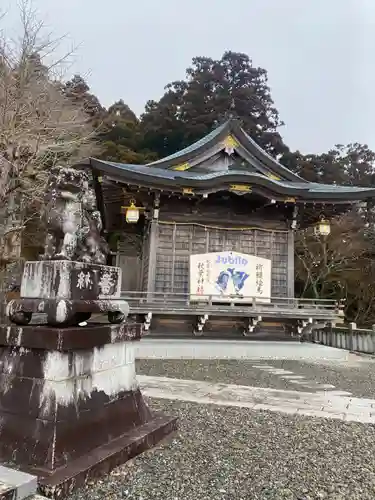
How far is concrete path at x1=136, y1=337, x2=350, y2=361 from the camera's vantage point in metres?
11.1

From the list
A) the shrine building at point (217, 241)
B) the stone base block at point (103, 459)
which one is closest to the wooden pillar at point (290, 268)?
the shrine building at point (217, 241)

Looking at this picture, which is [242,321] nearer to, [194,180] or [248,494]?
[194,180]

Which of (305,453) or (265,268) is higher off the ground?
(265,268)

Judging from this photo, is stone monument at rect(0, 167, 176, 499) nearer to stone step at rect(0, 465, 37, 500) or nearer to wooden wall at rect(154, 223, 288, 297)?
stone step at rect(0, 465, 37, 500)

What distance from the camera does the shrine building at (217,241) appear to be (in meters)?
11.1

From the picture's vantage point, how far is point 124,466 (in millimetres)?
3391

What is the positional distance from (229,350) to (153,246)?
3.85 m

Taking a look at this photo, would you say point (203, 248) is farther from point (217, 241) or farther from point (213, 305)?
point (213, 305)

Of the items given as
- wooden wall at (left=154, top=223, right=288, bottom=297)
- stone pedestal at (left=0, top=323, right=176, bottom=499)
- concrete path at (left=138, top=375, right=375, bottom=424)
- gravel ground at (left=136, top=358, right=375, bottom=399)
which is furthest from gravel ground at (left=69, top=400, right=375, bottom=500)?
wooden wall at (left=154, top=223, right=288, bottom=297)

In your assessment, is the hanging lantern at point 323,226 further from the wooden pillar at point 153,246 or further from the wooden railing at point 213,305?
the wooden pillar at point 153,246

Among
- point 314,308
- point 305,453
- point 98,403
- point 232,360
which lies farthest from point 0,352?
point 314,308

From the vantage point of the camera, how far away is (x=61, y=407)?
10.3ft

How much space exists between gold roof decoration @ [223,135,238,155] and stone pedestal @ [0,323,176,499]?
35.5ft

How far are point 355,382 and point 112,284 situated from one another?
22.0 feet
